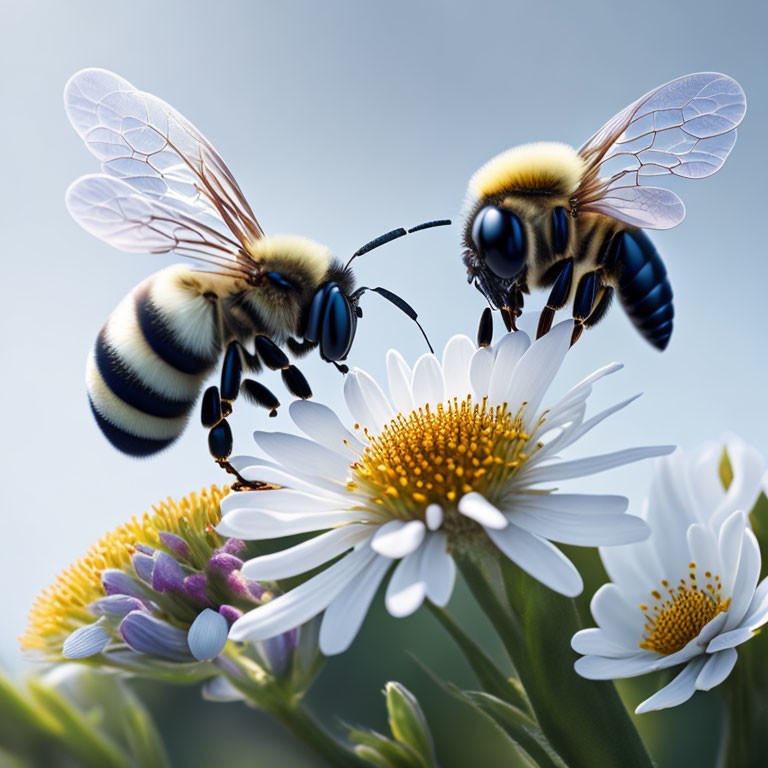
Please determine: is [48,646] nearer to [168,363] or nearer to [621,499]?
[168,363]

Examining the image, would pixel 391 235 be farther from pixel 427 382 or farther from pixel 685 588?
pixel 685 588

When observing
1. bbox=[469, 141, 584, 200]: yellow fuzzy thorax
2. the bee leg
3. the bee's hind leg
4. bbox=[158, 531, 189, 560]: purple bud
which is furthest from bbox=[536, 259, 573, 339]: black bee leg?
bbox=[158, 531, 189, 560]: purple bud

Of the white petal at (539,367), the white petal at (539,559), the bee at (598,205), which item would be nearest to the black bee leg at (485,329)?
the bee at (598,205)

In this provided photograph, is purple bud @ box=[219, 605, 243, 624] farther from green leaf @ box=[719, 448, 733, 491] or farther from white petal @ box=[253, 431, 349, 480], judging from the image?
green leaf @ box=[719, 448, 733, 491]

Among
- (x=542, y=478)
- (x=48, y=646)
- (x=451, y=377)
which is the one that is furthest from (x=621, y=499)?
(x=48, y=646)

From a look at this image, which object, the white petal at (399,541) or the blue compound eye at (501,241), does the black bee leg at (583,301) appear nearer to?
the blue compound eye at (501,241)

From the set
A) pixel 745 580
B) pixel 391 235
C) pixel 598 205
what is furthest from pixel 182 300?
pixel 745 580
